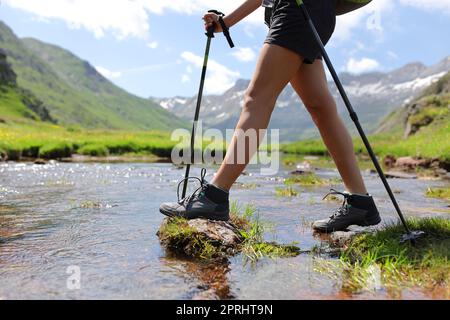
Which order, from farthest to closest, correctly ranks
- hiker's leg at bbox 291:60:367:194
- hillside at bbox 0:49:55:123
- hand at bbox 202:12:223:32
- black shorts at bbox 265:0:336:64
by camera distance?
hillside at bbox 0:49:55:123 → hand at bbox 202:12:223:32 → hiker's leg at bbox 291:60:367:194 → black shorts at bbox 265:0:336:64

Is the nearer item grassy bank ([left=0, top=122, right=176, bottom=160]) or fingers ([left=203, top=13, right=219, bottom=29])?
fingers ([left=203, top=13, right=219, bottom=29])

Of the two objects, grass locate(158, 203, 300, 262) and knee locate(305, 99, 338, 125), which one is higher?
knee locate(305, 99, 338, 125)

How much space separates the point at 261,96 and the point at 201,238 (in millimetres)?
1825

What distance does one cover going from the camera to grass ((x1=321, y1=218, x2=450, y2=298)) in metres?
4.18

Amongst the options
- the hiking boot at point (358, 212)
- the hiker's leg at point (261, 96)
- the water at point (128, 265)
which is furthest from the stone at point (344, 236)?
the hiker's leg at point (261, 96)

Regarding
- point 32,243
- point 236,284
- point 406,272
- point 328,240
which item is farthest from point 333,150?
point 32,243

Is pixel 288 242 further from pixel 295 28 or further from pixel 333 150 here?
pixel 295 28

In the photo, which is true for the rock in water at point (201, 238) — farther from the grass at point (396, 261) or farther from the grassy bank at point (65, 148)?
the grassy bank at point (65, 148)

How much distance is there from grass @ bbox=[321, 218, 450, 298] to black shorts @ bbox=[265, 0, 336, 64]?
Result: 2.29 m

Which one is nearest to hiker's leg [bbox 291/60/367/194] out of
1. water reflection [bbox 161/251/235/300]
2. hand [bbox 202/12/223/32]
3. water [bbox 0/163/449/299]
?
water [bbox 0/163/449/299]

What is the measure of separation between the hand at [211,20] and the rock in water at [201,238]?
8.74 feet

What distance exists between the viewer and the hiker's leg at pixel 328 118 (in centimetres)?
612

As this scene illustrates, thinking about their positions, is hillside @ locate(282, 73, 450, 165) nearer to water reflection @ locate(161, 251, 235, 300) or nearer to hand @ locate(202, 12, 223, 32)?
hand @ locate(202, 12, 223, 32)

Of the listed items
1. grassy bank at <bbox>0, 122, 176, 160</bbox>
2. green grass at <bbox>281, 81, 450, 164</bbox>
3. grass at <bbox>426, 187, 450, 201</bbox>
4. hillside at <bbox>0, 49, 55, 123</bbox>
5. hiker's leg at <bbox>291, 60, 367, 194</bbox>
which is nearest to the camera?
hiker's leg at <bbox>291, 60, 367, 194</bbox>
